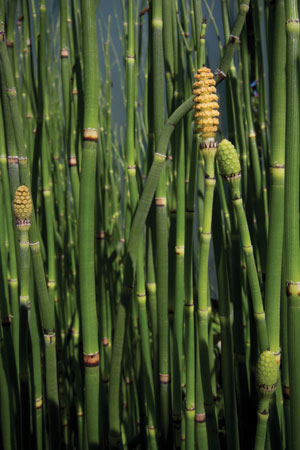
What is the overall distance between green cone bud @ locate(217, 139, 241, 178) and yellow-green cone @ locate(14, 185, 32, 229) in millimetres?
221

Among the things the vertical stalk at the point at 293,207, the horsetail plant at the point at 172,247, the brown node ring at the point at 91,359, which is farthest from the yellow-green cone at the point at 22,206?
the vertical stalk at the point at 293,207

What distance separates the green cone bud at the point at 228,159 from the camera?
18.1 inches

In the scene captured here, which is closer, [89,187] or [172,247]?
[89,187]

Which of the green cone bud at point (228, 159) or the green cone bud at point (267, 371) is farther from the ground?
the green cone bud at point (228, 159)

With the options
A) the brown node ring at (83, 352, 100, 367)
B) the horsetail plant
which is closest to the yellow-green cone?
the horsetail plant

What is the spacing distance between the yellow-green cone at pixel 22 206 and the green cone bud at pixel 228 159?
221mm

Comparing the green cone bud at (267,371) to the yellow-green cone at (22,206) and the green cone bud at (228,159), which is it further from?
the yellow-green cone at (22,206)

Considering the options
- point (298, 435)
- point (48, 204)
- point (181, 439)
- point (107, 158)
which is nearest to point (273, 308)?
point (298, 435)

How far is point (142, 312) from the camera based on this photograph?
0.83 meters

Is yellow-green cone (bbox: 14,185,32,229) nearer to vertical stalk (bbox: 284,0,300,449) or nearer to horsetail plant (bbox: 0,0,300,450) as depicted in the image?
horsetail plant (bbox: 0,0,300,450)

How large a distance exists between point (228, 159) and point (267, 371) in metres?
→ 0.22

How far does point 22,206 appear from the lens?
1.72 feet

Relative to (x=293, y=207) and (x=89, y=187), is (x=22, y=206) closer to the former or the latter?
(x=89, y=187)

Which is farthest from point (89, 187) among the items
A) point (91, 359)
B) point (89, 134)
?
point (91, 359)
